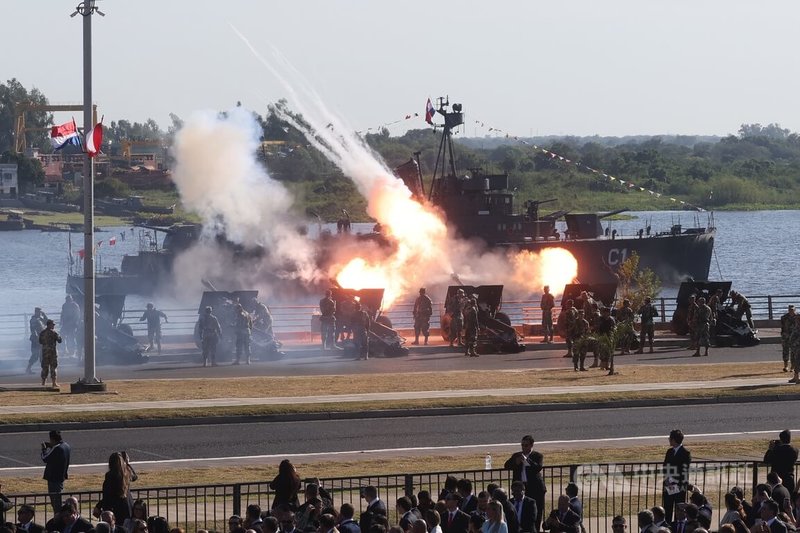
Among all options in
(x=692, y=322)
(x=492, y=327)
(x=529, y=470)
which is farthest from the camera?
(x=492, y=327)

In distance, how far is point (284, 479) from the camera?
1591cm

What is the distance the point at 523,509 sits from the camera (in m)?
15.2

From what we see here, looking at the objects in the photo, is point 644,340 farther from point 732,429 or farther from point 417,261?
point 417,261

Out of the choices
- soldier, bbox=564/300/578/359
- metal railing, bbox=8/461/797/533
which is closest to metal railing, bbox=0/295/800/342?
soldier, bbox=564/300/578/359

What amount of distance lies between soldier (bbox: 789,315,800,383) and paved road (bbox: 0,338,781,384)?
14.0 feet

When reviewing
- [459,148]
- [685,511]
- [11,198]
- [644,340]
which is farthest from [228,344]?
[11,198]

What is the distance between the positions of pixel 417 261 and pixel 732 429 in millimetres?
43928

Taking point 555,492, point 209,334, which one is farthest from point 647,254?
point 555,492

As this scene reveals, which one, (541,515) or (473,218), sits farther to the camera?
(473,218)

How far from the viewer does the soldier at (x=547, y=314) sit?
4059 centimetres

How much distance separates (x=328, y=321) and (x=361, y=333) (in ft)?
7.21

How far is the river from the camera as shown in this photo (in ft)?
325

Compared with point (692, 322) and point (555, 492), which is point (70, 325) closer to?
point (692, 322)

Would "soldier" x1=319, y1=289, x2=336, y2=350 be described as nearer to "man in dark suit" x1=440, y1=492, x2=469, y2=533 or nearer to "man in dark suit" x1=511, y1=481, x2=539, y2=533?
"man in dark suit" x1=511, y1=481, x2=539, y2=533
